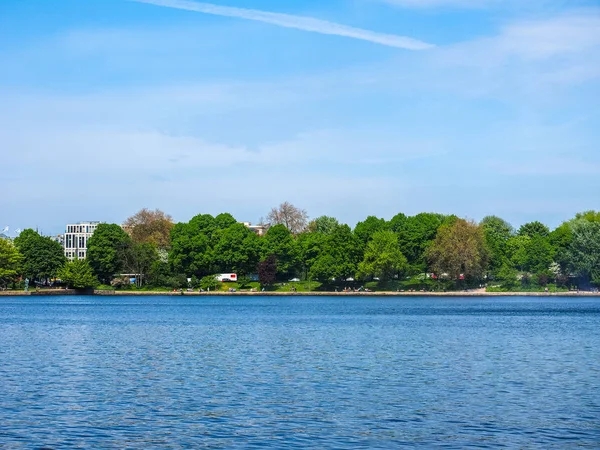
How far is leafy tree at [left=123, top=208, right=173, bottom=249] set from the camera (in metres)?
172

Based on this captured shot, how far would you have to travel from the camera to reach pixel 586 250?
422 ft

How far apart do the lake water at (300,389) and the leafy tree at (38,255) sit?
87351mm

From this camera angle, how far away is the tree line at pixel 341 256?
13200 centimetres

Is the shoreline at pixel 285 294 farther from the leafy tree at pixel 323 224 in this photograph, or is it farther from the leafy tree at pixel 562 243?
the leafy tree at pixel 323 224

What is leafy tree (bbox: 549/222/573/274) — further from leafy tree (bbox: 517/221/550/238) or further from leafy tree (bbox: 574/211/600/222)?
leafy tree (bbox: 517/221/550/238)

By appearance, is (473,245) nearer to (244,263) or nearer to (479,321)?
(244,263)

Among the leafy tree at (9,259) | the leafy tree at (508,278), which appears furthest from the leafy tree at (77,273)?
the leafy tree at (508,278)

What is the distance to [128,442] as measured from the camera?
76.9ft

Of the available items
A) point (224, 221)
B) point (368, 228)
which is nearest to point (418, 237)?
point (368, 228)

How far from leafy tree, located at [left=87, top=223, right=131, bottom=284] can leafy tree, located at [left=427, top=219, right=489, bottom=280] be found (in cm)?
5474

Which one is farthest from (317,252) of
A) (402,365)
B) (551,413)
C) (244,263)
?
(551,413)

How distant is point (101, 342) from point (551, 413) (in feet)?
110

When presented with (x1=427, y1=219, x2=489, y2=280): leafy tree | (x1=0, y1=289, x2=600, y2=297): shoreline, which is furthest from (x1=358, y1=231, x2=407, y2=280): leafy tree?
(x1=427, y1=219, x2=489, y2=280): leafy tree

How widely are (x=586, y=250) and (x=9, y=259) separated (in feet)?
299
